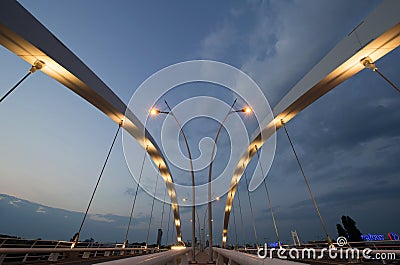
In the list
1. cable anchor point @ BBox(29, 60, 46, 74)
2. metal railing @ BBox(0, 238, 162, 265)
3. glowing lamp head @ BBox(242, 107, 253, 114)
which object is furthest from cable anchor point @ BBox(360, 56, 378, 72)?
metal railing @ BBox(0, 238, 162, 265)

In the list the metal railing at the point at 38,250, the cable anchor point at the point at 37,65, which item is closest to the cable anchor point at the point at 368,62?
the cable anchor point at the point at 37,65

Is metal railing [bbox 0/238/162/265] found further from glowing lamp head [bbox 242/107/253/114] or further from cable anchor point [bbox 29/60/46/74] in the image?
glowing lamp head [bbox 242/107/253/114]

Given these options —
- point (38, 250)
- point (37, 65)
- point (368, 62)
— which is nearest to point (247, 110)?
point (368, 62)

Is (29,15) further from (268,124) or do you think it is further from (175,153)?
(268,124)

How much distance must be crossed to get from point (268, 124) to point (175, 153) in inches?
182

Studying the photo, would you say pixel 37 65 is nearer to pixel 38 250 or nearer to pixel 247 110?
pixel 38 250

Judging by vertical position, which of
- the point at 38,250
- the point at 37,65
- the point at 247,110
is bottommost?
the point at 38,250

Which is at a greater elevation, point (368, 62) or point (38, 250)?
point (368, 62)

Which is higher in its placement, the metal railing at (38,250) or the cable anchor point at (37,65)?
the cable anchor point at (37,65)

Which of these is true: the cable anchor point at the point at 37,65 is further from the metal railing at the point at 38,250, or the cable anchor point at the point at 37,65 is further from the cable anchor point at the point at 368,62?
the cable anchor point at the point at 368,62

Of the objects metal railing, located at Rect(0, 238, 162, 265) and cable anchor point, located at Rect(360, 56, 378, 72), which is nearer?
metal railing, located at Rect(0, 238, 162, 265)

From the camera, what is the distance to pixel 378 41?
4.94 meters

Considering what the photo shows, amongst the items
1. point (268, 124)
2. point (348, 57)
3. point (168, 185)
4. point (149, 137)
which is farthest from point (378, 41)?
point (168, 185)

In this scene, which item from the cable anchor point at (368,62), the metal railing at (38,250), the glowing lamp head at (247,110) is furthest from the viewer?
the glowing lamp head at (247,110)
